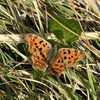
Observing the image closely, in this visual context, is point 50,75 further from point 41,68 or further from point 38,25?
point 38,25

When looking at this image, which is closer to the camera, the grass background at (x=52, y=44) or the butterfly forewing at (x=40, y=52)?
the butterfly forewing at (x=40, y=52)

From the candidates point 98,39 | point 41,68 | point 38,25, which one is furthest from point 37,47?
point 98,39

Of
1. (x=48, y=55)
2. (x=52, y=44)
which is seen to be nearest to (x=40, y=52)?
(x=48, y=55)

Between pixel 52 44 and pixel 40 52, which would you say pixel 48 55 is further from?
pixel 52 44

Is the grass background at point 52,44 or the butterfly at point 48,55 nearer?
the butterfly at point 48,55
